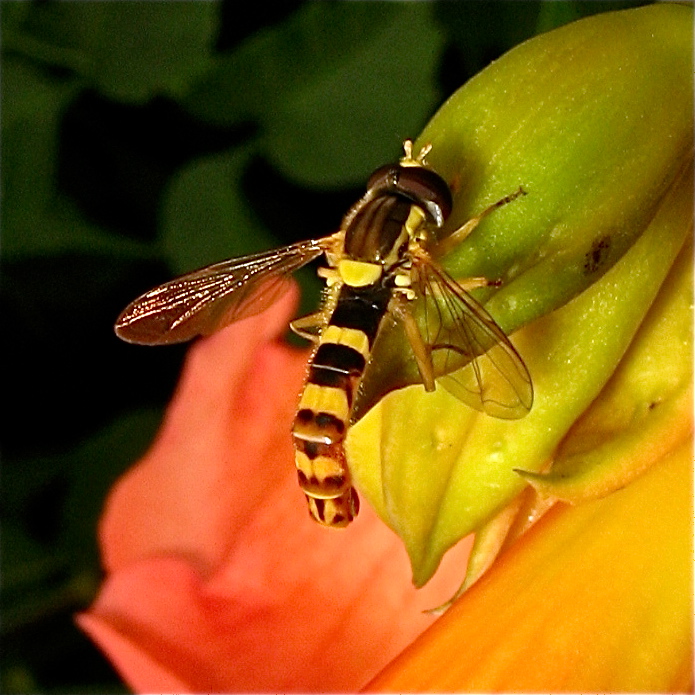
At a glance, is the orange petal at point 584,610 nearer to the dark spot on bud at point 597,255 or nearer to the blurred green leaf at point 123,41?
the dark spot on bud at point 597,255

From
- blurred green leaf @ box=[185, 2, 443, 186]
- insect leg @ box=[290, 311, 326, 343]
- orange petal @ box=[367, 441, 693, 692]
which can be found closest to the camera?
orange petal @ box=[367, 441, 693, 692]

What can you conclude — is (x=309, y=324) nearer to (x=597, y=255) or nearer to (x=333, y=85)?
(x=597, y=255)

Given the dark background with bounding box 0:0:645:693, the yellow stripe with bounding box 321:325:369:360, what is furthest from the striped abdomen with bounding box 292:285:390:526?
the dark background with bounding box 0:0:645:693

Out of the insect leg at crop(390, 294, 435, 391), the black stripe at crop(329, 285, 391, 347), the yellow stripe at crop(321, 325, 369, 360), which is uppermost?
the insect leg at crop(390, 294, 435, 391)

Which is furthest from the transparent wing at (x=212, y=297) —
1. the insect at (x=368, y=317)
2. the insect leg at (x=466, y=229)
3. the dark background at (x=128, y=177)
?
the dark background at (x=128, y=177)

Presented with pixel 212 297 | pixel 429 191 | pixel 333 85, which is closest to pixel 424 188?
pixel 429 191

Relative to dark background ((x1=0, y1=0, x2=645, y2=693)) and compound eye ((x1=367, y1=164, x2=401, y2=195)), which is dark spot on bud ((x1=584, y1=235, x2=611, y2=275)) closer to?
compound eye ((x1=367, y1=164, x2=401, y2=195))

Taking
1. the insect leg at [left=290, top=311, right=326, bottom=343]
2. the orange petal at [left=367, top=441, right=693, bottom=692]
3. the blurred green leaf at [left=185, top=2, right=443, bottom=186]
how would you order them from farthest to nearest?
the blurred green leaf at [left=185, top=2, right=443, bottom=186], the insect leg at [left=290, top=311, right=326, bottom=343], the orange petal at [left=367, top=441, right=693, bottom=692]
